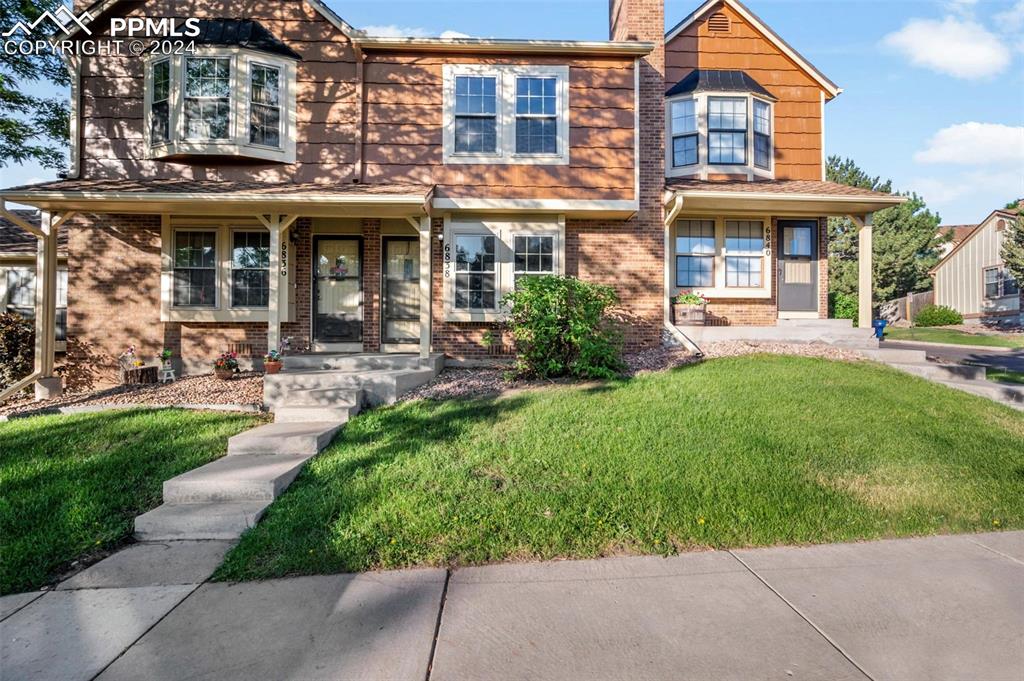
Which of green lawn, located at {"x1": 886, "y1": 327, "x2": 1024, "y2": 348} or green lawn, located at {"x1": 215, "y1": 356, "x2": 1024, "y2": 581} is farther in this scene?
green lawn, located at {"x1": 886, "y1": 327, "x2": 1024, "y2": 348}

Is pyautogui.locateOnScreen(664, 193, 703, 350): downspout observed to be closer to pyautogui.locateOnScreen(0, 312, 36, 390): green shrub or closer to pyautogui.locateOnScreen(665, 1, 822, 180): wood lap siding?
pyautogui.locateOnScreen(665, 1, 822, 180): wood lap siding

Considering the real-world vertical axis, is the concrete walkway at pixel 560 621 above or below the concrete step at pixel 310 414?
below

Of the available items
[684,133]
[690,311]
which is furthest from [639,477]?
[684,133]

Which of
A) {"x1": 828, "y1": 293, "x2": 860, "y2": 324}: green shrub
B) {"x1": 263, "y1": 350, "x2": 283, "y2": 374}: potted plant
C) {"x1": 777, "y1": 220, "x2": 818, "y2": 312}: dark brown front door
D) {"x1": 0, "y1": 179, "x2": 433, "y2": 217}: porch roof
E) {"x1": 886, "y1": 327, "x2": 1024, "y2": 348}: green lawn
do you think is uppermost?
{"x1": 0, "y1": 179, "x2": 433, "y2": 217}: porch roof

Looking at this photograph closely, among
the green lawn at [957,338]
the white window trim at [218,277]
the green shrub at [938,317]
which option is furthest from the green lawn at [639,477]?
the green shrub at [938,317]

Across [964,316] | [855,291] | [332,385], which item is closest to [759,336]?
[332,385]

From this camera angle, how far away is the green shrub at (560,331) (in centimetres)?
743

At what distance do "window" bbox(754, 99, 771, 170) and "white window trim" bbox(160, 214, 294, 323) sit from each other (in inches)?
406

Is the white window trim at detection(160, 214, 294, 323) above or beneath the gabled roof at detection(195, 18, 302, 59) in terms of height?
beneath

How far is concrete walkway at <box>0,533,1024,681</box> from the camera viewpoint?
7.78 ft

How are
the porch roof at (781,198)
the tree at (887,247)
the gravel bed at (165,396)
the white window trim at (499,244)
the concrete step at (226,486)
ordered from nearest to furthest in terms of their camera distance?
1. the concrete step at (226,486)
2. the gravel bed at (165,396)
3. the white window trim at (499,244)
4. the porch roof at (781,198)
5. the tree at (887,247)

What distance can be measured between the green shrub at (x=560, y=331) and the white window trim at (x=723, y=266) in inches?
175

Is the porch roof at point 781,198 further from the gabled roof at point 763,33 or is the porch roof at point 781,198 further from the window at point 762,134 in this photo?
the gabled roof at point 763,33

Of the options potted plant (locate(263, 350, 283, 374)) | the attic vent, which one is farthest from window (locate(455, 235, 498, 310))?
the attic vent
